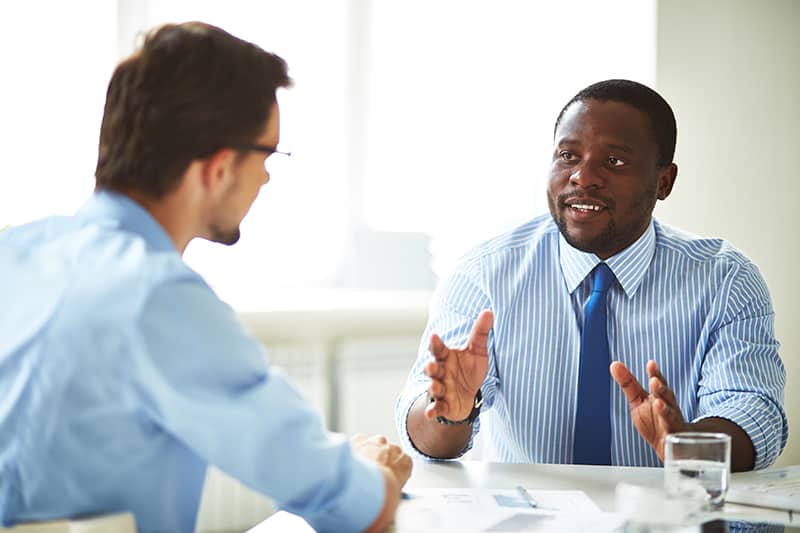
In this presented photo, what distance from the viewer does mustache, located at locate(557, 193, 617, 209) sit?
6.80 feet

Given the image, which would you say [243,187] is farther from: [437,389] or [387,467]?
[437,389]

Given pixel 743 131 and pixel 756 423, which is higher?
pixel 743 131


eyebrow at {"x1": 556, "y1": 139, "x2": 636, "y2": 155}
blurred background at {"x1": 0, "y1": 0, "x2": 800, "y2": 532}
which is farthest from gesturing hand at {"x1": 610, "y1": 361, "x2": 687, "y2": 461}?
blurred background at {"x1": 0, "y1": 0, "x2": 800, "y2": 532}

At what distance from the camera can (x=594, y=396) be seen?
1964 mm

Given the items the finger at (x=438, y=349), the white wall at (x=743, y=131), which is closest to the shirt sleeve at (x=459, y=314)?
the finger at (x=438, y=349)

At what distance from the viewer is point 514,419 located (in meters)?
2.06

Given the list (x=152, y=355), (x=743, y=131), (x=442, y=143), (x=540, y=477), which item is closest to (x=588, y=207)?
(x=540, y=477)

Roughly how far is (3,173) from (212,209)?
175cm

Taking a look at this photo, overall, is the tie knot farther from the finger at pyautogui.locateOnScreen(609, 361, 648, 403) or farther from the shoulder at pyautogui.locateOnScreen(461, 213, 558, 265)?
the finger at pyautogui.locateOnScreen(609, 361, 648, 403)

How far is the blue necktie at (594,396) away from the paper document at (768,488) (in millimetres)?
351

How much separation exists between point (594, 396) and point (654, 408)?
37cm

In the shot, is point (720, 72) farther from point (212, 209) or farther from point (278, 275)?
point (212, 209)

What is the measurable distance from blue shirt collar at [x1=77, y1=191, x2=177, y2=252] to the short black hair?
47.4 inches

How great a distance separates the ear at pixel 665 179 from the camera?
2.23 m
